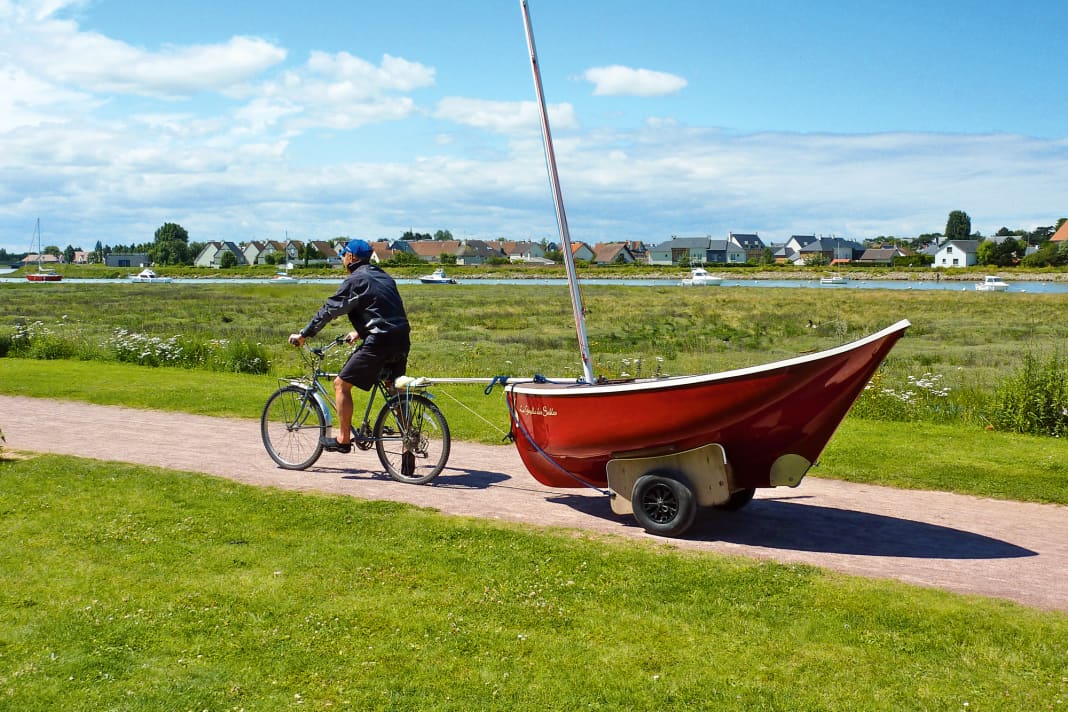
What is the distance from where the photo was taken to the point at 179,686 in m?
4.93

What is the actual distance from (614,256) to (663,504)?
588 ft

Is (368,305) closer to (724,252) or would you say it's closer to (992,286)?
(992,286)

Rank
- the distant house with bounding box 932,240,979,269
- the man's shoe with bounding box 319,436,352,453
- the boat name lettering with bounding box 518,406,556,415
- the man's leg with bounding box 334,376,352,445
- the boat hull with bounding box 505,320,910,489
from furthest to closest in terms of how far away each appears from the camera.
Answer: the distant house with bounding box 932,240,979,269
the man's shoe with bounding box 319,436,352,453
the man's leg with bounding box 334,376,352,445
the boat name lettering with bounding box 518,406,556,415
the boat hull with bounding box 505,320,910,489

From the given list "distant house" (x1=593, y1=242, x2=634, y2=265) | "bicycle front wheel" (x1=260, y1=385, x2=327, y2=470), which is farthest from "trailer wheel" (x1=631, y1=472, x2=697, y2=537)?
"distant house" (x1=593, y1=242, x2=634, y2=265)

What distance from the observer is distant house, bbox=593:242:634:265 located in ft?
605

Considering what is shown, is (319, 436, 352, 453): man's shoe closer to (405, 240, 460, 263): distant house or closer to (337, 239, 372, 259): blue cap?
(337, 239, 372, 259): blue cap

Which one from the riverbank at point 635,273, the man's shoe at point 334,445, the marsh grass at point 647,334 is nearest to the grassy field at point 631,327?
the marsh grass at point 647,334

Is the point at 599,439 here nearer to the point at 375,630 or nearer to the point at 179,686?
the point at 375,630

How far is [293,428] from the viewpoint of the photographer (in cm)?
1027

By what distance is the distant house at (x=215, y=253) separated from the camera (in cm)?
18738

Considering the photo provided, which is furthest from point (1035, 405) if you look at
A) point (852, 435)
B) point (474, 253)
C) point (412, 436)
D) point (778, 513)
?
point (474, 253)

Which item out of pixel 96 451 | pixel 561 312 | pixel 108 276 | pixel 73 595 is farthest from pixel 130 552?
pixel 108 276

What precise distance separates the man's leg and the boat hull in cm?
219

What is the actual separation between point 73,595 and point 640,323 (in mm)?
37943
